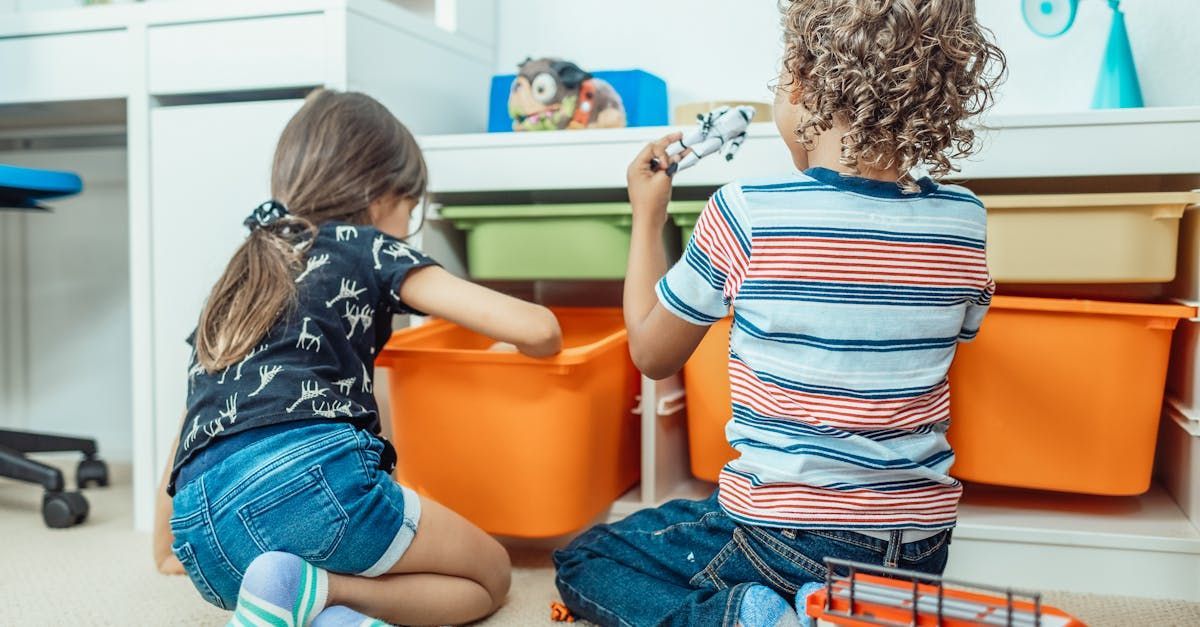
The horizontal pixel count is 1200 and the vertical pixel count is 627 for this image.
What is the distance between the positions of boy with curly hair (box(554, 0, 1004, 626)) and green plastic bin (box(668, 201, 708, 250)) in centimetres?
44

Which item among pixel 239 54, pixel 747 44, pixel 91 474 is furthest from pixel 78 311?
pixel 747 44

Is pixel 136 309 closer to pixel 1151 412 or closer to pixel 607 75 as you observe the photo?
pixel 607 75

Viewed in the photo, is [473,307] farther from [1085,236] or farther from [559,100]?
[1085,236]

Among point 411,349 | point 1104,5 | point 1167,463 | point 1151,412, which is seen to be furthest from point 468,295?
point 1104,5

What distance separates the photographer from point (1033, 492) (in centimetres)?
143

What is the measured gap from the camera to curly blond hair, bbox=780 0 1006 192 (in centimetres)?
86

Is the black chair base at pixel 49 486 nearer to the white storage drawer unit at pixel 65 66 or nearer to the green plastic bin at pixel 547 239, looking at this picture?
the white storage drawer unit at pixel 65 66

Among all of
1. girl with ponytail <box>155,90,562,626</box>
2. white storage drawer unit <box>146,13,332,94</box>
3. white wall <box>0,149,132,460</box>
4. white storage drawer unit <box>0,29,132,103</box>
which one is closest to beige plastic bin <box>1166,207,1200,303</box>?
girl with ponytail <box>155,90,562,626</box>

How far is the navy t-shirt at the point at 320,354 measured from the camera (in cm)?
104

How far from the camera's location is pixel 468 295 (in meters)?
1.16

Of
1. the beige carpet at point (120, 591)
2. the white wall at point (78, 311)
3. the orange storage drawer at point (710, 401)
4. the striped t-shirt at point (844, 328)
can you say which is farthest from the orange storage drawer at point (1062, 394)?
the white wall at point (78, 311)

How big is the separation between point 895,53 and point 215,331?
708mm

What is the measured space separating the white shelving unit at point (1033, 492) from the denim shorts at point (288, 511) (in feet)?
1.51

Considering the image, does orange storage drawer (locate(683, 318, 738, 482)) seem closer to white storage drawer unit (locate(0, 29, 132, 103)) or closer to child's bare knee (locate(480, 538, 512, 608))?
→ child's bare knee (locate(480, 538, 512, 608))
